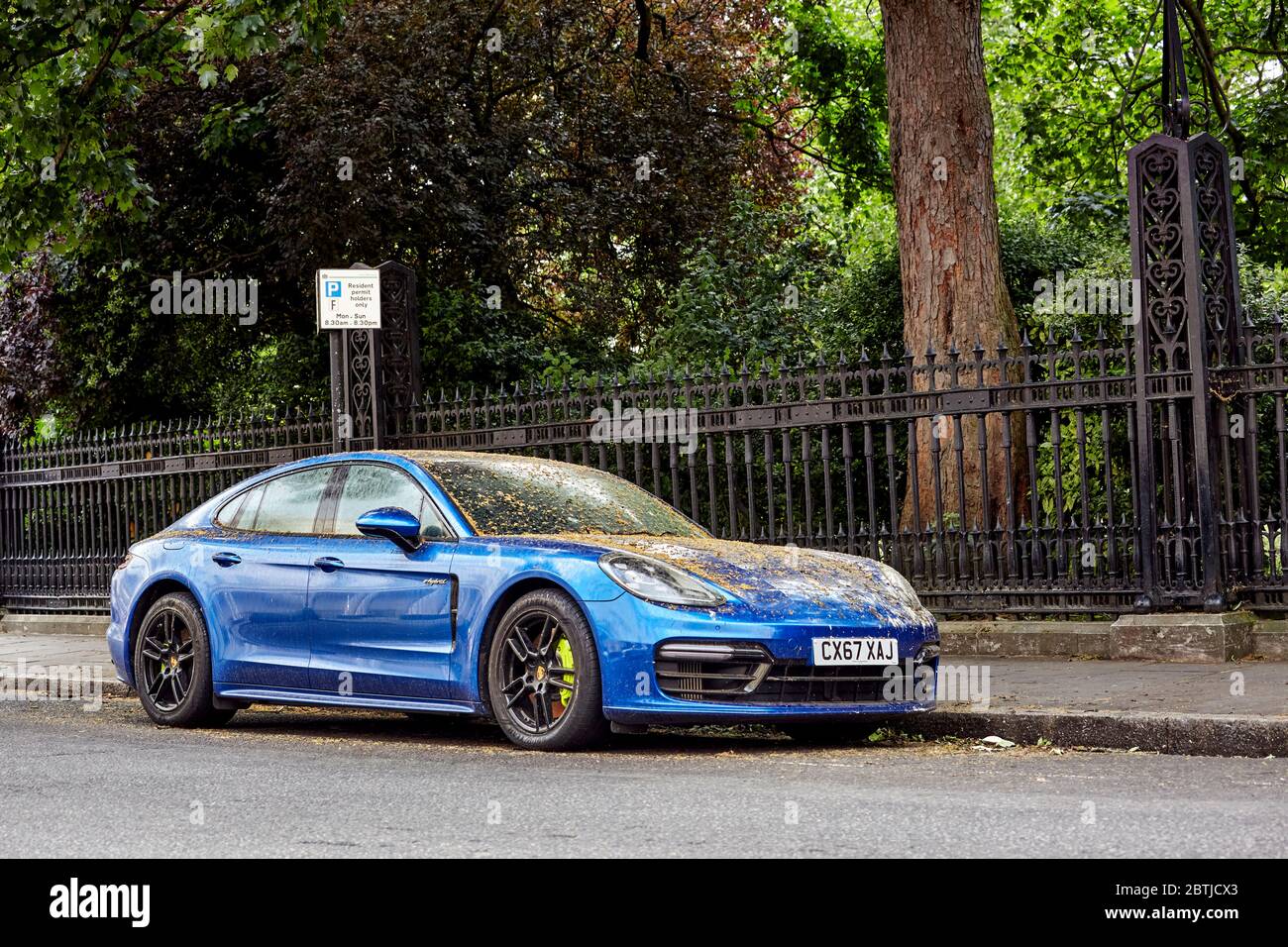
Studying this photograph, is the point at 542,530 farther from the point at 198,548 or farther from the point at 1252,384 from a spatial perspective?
the point at 1252,384

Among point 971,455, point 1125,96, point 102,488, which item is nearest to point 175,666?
point 971,455

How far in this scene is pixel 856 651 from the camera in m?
7.64

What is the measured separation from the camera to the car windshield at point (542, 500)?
8500 mm

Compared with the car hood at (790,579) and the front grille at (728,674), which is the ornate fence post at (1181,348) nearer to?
the car hood at (790,579)

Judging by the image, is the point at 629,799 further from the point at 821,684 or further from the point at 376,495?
the point at 376,495

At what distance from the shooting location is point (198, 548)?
31.1 ft

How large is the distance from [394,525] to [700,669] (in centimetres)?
180

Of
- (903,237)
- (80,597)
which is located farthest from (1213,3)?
(80,597)

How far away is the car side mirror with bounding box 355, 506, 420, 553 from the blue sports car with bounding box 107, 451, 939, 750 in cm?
1

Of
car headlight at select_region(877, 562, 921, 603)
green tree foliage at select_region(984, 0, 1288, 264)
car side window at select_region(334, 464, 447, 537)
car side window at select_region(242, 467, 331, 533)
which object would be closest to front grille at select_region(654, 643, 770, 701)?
car headlight at select_region(877, 562, 921, 603)

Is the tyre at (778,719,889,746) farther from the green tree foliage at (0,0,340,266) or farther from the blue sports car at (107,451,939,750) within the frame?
the green tree foliage at (0,0,340,266)

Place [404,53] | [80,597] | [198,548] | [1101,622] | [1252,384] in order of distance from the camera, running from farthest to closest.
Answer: [404,53], [80,597], [1101,622], [1252,384], [198,548]

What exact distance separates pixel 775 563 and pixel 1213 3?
22274 mm

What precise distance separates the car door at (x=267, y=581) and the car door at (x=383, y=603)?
160 millimetres
